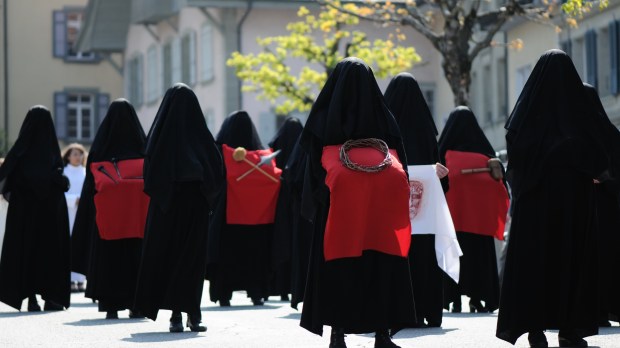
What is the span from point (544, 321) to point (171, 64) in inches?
1793

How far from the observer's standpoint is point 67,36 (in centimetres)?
6650

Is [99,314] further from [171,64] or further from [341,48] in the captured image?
[171,64]

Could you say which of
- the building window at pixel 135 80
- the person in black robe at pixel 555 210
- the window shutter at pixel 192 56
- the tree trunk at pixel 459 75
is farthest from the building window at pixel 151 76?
the person in black robe at pixel 555 210

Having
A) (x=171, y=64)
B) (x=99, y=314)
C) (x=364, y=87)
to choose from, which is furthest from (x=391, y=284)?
(x=171, y=64)

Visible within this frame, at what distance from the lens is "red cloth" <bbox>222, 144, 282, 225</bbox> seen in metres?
19.3

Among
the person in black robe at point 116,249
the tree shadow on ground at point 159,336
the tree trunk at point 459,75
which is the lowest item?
the tree shadow on ground at point 159,336

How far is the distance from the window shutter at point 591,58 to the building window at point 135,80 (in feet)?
86.5

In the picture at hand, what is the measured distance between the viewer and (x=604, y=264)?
44.0 ft

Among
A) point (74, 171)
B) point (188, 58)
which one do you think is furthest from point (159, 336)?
point (188, 58)

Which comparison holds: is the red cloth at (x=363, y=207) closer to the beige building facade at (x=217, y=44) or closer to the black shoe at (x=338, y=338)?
the black shoe at (x=338, y=338)

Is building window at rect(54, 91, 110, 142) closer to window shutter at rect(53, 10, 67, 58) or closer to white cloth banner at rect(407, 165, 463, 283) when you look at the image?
window shutter at rect(53, 10, 67, 58)

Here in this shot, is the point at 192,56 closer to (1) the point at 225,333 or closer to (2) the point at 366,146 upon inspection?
(1) the point at 225,333

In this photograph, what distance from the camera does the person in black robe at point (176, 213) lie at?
46.3ft

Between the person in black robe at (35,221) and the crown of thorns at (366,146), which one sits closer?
the crown of thorns at (366,146)
